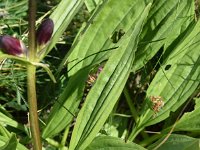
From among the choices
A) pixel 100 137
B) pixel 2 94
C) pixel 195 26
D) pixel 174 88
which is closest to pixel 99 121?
pixel 100 137

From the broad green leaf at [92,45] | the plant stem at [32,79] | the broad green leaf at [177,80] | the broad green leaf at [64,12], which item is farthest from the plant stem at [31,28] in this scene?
the broad green leaf at [177,80]

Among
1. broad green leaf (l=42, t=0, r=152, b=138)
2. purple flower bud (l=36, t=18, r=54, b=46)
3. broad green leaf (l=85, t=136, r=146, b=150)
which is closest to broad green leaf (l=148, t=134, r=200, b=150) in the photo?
broad green leaf (l=85, t=136, r=146, b=150)

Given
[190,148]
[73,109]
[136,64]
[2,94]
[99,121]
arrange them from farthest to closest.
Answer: [2,94] < [136,64] < [73,109] < [99,121] < [190,148]

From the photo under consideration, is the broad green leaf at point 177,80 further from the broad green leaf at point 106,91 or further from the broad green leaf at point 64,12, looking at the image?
the broad green leaf at point 64,12

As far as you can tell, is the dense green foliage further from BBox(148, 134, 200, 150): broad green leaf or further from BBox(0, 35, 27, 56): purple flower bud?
BBox(0, 35, 27, 56): purple flower bud

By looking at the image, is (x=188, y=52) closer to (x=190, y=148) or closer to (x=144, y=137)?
(x=144, y=137)

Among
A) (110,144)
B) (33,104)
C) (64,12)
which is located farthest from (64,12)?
(110,144)

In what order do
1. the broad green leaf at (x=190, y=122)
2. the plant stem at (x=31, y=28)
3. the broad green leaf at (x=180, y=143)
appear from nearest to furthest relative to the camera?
the plant stem at (x=31, y=28) < the broad green leaf at (x=180, y=143) < the broad green leaf at (x=190, y=122)
